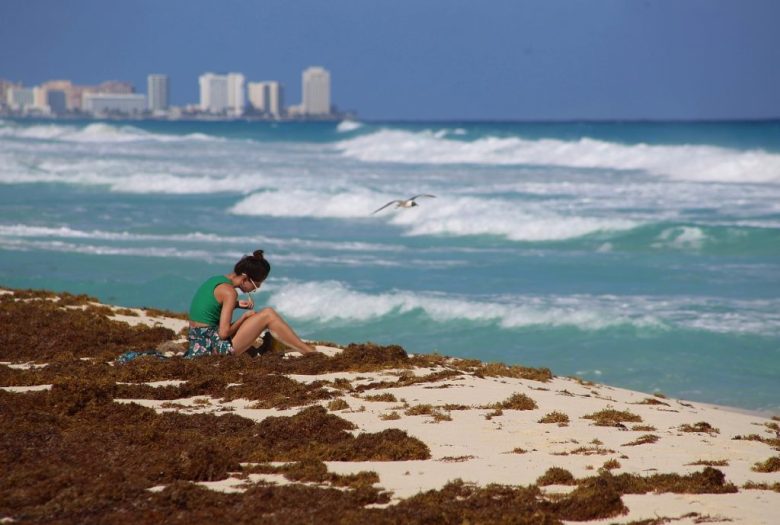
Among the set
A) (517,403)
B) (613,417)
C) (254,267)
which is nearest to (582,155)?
(254,267)

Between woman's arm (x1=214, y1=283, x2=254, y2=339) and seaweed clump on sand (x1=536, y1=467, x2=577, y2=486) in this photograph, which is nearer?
seaweed clump on sand (x1=536, y1=467, x2=577, y2=486)

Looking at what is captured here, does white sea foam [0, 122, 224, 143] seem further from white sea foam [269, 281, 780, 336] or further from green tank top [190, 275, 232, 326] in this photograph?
green tank top [190, 275, 232, 326]

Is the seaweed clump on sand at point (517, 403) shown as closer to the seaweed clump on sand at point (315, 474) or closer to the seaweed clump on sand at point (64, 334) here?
the seaweed clump on sand at point (315, 474)

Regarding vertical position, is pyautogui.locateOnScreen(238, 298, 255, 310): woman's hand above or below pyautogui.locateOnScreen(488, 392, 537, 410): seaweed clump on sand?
above

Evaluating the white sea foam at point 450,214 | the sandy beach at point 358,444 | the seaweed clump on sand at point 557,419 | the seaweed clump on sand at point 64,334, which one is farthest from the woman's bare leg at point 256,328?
the white sea foam at point 450,214

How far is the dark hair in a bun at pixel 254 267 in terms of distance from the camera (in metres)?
11.3

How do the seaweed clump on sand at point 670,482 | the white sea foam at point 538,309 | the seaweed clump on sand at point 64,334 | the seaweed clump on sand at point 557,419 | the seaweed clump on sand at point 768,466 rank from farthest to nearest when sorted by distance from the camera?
the white sea foam at point 538,309
the seaweed clump on sand at point 64,334
the seaweed clump on sand at point 557,419
the seaweed clump on sand at point 768,466
the seaweed clump on sand at point 670,482

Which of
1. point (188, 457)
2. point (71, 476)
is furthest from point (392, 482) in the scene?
point (71, 476)

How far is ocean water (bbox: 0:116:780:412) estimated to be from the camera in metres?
17.6

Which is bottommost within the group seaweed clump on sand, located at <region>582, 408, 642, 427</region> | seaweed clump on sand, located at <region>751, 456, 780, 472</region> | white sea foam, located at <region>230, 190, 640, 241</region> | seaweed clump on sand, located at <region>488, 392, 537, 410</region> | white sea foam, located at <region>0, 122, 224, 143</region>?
white sea foam, located at <region>230, 190, 640, 241</region>

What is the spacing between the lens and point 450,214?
119 feet

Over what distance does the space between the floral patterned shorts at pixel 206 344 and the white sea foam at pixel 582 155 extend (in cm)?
4691

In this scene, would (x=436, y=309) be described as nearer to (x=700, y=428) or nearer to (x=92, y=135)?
(x=700, y=428)

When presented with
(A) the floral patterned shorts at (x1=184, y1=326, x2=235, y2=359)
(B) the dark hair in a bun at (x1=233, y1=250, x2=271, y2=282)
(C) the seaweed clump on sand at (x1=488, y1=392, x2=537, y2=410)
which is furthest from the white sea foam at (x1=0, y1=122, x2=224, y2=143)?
(C) the seaweed clump on sand at (x1=488, y1=392, x2=537, y2=410)
